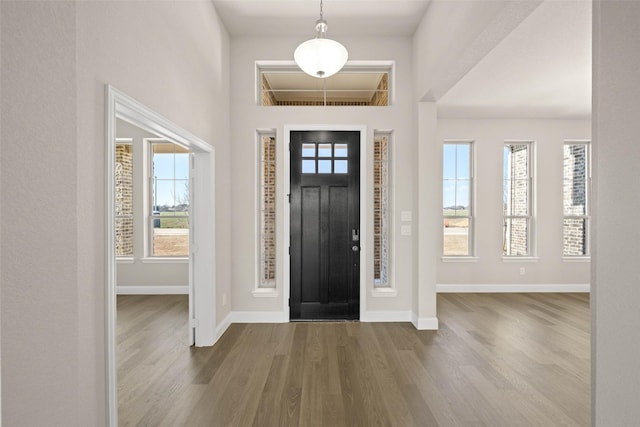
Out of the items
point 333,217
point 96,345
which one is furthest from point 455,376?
point 96,345

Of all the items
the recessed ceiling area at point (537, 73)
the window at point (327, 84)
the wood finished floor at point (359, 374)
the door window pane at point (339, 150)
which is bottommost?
the wood finished floor at point (359, 374)

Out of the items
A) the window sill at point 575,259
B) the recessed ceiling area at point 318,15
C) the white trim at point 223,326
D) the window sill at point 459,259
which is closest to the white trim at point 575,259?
the window sill at point 575,259

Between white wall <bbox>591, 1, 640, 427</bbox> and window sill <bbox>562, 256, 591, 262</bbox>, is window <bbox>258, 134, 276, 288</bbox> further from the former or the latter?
window sill <bbox>562, 256, 591, 262</bbox>

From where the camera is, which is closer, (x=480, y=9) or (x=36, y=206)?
(x=36, y=206)

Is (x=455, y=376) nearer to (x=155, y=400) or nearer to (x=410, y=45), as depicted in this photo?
(x=155, y=400)

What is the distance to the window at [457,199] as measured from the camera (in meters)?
6.05

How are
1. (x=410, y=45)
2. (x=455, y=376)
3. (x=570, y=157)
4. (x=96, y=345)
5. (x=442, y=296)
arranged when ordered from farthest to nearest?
(x=570, y=157) < (x=442, y=296) < (x=410, y=45) < (x=455, y=376) < (x=96, y=345)

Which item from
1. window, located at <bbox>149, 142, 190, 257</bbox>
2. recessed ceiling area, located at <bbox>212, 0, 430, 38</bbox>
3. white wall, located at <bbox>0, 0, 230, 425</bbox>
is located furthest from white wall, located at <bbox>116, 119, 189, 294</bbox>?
white wall, located at <bbox>0, 0, 230, 425</bbox>

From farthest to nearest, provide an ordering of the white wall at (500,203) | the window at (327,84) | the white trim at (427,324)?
the white wall at (500,203), the window at (327,84), the white trim at (427,324)

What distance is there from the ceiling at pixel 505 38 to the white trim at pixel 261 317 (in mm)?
3298

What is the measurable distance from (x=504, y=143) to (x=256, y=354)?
5.43m

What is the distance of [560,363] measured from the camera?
3.12 meters

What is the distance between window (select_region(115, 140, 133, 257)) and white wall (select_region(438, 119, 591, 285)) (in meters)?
5.34

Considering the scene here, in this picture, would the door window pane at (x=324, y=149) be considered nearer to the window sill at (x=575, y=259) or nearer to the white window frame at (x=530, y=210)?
the white window frame at (x=530, y=210)
